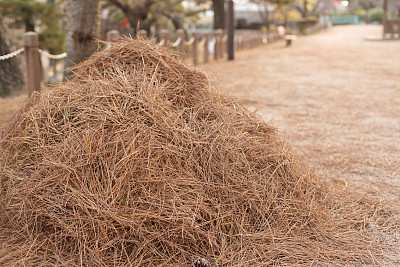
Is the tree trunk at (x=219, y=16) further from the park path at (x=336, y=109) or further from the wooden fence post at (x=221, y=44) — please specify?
the park path at (x=336, y=109)

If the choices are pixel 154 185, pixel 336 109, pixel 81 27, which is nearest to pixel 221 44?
pixel 336 109

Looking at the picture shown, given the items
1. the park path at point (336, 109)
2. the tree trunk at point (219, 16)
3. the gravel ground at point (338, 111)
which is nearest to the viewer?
the gravel ground at point (338, 111)

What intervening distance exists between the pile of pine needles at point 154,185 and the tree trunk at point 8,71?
4769 millimetres

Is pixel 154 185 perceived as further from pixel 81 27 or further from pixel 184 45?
pixel 184 45

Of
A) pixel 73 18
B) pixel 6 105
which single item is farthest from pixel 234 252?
pixel 6 105

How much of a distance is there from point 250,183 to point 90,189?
3.34 feet

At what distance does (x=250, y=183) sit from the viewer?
2.64 metres

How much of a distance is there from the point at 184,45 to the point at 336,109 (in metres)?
5.77

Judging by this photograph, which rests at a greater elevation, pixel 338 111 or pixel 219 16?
pixel 219 16

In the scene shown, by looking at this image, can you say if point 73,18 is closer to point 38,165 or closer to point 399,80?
point 38,165

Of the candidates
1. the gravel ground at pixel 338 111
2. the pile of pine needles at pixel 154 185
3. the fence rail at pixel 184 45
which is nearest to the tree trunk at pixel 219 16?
the fence rail at pixel 184 45

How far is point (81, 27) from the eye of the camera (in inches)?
211

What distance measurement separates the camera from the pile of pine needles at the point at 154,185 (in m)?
2.29

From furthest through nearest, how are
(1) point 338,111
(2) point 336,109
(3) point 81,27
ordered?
(2) point 336,109
(1) point 338,111
(3) point 81,27
